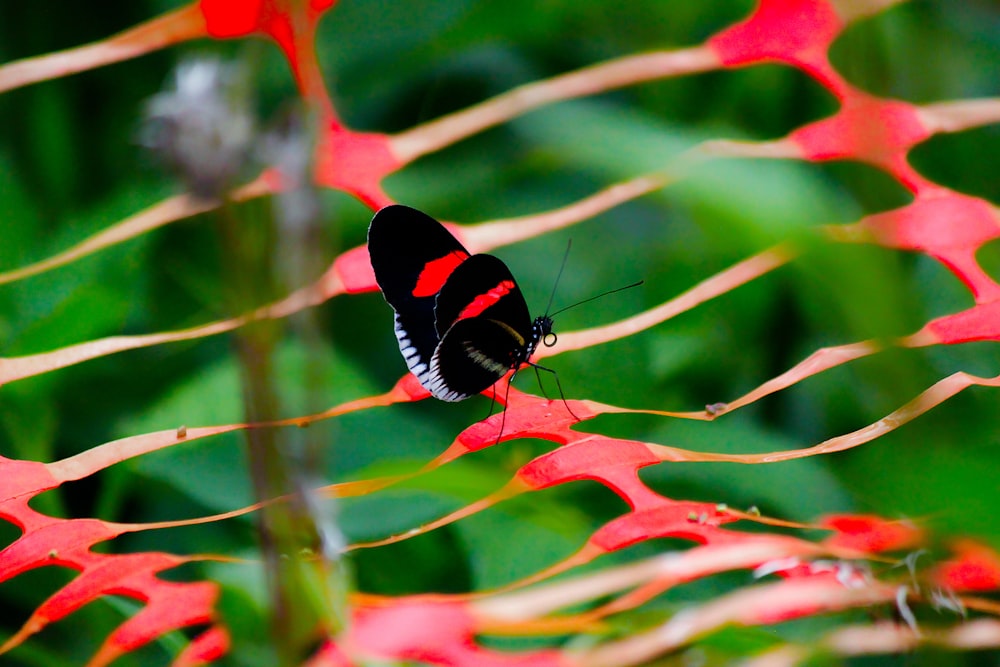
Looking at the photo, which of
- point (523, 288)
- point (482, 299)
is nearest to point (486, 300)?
point (482, 299)

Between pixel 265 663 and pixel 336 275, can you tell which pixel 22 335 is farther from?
pixel 265 663

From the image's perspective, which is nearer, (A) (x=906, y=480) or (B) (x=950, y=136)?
(A) (x=906, y=480)

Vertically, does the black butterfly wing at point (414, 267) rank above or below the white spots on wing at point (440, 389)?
above

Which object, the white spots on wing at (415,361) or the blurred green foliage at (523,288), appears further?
the white spots on wing at (415,361)

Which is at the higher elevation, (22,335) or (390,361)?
(22,335)

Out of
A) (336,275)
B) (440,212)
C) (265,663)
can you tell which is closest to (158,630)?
(265,663)

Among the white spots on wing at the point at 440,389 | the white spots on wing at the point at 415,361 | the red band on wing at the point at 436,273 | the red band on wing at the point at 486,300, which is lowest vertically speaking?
the white spots on wing at the point at 440,389
